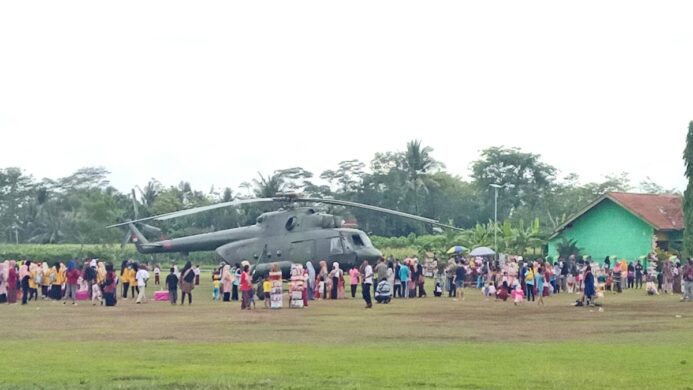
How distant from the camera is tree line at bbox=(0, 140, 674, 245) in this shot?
268ft

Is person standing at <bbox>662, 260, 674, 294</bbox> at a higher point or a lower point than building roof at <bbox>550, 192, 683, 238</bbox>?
lower

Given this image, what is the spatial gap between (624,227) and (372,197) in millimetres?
36588

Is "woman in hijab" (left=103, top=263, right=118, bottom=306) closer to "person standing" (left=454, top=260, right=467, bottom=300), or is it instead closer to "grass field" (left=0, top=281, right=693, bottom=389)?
"grass field" (left=0, top=281, right=693, bottom=389)

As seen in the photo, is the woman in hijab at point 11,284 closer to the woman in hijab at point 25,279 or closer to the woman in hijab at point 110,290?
the woman in hijab at point 25,279

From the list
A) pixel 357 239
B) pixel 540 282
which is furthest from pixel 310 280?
pixel 540 282

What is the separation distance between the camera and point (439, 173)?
10819 cm

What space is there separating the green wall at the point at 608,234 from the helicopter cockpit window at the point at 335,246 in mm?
28202

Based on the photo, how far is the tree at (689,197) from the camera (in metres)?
52.5

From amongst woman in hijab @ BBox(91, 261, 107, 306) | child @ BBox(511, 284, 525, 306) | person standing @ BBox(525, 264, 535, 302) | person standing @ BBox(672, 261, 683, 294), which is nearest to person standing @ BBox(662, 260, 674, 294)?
person standing @ BBox(672, 261, 683, 294)

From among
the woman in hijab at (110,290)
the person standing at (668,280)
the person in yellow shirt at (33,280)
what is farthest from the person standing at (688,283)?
the person in yellow shirt at (33,280)

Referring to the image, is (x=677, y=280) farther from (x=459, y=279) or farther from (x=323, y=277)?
(x=323, y=277)

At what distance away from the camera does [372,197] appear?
3949 inches

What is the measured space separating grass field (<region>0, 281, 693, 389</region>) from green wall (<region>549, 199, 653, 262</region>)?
33.1m

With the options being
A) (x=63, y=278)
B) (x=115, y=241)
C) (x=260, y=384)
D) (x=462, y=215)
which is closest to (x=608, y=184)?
(x=462, y=215)
